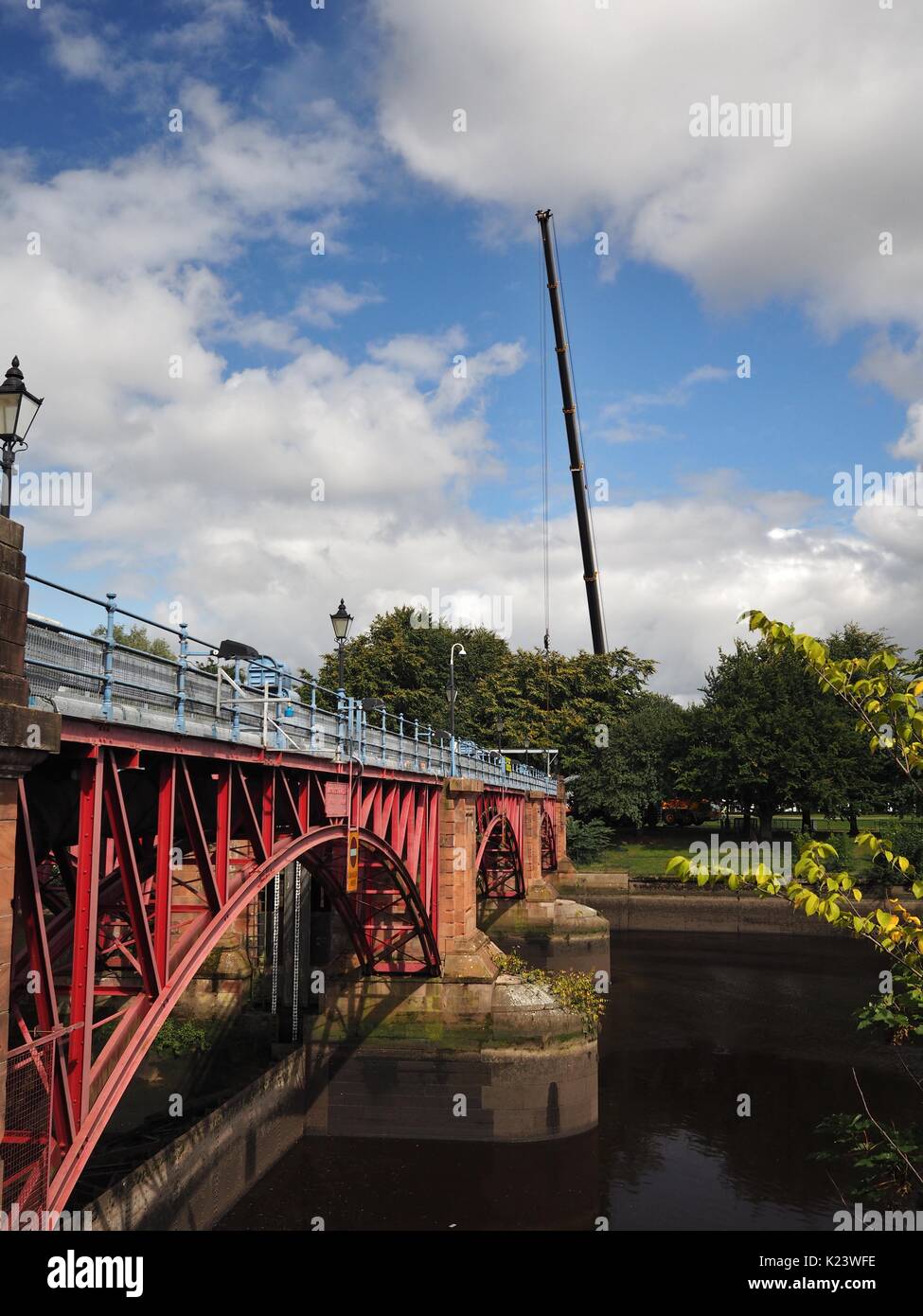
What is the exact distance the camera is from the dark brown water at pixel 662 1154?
19.8 metres

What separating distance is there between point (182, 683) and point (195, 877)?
20.9m

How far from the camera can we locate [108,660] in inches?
388

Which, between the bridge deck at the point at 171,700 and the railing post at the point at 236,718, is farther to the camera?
the railing post at the point at 236,718

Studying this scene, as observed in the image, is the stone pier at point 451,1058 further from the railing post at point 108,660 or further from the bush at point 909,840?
the bush at point 909,840

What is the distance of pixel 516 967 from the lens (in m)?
27.7

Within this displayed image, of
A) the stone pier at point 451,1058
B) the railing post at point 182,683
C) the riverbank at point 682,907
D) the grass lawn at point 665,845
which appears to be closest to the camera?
the railing post at point 182,683

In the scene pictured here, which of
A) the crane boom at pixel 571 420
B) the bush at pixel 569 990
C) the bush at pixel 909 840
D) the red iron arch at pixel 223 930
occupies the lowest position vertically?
the bush at pixel 569 990

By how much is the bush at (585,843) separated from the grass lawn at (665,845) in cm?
60

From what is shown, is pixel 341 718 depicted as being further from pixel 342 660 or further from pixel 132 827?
pixel 132 827

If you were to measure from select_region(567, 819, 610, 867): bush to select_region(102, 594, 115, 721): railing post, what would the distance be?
178ft

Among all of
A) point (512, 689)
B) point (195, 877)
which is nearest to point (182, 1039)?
point (195, 877)

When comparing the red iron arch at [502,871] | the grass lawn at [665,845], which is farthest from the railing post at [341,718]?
the grass lawn at [665,845]

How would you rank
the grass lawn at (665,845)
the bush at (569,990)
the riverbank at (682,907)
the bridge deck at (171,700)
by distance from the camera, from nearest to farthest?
the bridge deck at (171,700) < the bush at (569,990) < the riverbank at (682,907) < the grass lawn at (665,845)
